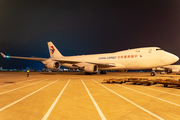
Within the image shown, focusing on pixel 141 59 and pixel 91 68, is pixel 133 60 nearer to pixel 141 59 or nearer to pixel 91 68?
pixel 141 59

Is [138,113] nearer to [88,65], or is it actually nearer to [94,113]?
[94,113]

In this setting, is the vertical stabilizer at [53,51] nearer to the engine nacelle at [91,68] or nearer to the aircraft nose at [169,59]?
the engine nacelle at [91,68]

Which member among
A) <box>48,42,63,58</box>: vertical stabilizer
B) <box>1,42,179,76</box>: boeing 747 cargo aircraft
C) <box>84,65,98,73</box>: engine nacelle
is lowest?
<box>84,65,98,73</box>: engine nacelle

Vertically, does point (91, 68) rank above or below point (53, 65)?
below

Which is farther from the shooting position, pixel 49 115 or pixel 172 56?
pixel 172 56

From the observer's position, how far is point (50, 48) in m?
36.7

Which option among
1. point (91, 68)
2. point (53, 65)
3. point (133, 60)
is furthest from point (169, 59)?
point (53, 65)

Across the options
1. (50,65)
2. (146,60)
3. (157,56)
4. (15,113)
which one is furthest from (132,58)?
(15,113)

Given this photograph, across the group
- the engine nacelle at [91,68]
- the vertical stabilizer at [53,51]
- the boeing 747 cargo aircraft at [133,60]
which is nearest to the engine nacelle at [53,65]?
the boeing 747 cargo aircraft at [133,60]

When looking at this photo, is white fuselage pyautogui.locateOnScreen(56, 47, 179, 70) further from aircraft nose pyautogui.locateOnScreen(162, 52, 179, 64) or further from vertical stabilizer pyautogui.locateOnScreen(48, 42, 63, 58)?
vertical stabilizer pyautogui.locateOnScreen(48, 42, 63, 58)

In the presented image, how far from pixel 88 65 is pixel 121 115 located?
72.6 ft

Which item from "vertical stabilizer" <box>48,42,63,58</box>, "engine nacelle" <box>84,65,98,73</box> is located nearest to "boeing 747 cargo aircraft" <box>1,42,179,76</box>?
"engine nacelle" <box>84,65,98,73</box>

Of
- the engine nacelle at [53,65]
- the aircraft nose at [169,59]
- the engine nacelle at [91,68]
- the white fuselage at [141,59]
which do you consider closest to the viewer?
the aircraft nose at [169,59]

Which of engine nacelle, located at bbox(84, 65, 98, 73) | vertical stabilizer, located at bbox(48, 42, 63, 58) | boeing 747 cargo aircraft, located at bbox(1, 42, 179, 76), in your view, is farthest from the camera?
vertical stabilizer, located at bbox(48, 42, 63, 58)
